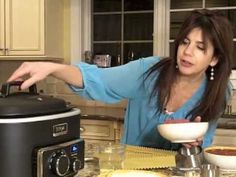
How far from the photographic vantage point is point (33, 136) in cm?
82

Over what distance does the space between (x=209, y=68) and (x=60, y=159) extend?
793mm

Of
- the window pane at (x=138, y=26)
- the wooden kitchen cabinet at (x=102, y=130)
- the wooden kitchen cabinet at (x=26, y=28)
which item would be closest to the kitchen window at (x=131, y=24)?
the window pane at (x=138, y=26)

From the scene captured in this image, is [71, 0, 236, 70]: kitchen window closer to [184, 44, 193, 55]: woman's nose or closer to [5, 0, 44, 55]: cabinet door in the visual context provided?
[5, 0, 44, 55]: cabinet door

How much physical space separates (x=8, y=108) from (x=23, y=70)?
0.71 ft

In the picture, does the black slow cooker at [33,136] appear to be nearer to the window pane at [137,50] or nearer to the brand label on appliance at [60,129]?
the brand label on appliance at [60,129]

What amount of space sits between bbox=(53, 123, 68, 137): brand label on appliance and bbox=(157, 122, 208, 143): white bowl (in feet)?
0.95

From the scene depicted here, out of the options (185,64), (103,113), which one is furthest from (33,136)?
(103,113)

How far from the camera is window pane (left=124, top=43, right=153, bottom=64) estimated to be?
342cm

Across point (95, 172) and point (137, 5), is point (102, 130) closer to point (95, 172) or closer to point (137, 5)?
point (137, 5)

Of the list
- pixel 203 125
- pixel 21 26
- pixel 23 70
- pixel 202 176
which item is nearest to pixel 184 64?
pixel 203 125

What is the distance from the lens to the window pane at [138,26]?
341 centimetres

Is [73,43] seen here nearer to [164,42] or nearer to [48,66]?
[164,42]

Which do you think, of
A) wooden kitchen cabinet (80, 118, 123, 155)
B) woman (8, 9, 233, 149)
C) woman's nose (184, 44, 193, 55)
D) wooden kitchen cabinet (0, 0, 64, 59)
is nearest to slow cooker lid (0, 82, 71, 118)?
woman (8, 9, 233, 149)

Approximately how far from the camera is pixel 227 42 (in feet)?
4.50
